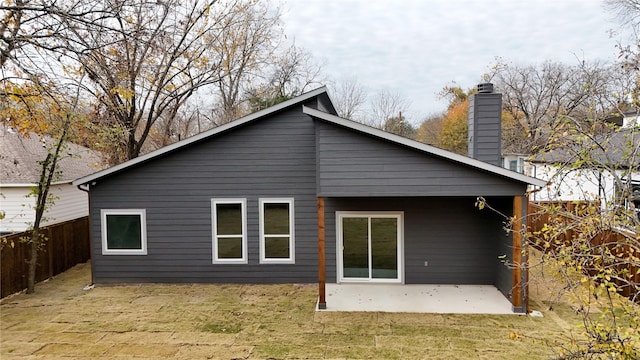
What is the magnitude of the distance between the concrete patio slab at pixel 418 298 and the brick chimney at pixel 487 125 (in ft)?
9.31

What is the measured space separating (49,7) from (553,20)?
22.8m

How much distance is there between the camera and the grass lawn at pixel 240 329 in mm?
6211

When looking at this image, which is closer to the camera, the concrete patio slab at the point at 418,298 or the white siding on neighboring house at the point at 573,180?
the white siding on neighboring house at the point at 573,180

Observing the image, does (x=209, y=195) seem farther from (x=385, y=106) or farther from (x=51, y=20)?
(x=385, y=106)

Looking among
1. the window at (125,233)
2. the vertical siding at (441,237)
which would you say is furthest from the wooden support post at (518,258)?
the window at (125,233)

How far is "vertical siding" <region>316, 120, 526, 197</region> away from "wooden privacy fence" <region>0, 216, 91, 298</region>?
21.7 feet

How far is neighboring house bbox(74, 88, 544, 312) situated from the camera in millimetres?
9219

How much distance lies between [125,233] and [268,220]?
3.44 meters

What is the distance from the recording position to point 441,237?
9273 mm

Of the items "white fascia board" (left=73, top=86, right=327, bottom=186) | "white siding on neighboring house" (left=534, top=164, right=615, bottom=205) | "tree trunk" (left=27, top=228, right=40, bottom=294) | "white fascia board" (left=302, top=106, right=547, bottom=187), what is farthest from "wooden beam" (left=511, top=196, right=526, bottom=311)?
"tree trunk" (left=27, top=228, right=40, bottom=294)

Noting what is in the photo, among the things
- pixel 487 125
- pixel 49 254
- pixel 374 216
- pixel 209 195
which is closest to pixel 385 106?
pixel 487 125

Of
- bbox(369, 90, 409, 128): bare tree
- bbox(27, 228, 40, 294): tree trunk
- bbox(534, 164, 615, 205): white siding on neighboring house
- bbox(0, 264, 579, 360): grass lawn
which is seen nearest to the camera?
bbox(534, 164, 615, 205): white siding on neighboring house

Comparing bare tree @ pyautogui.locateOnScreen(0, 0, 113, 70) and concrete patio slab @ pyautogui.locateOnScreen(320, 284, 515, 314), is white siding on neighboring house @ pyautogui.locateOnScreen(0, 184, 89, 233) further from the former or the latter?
concrete patio slab @ pyautogui.locateOnScreen(320, 284, 515, 314)

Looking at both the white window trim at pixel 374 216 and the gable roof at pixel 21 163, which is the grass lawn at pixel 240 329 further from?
the gable roof at pixel 21 163
